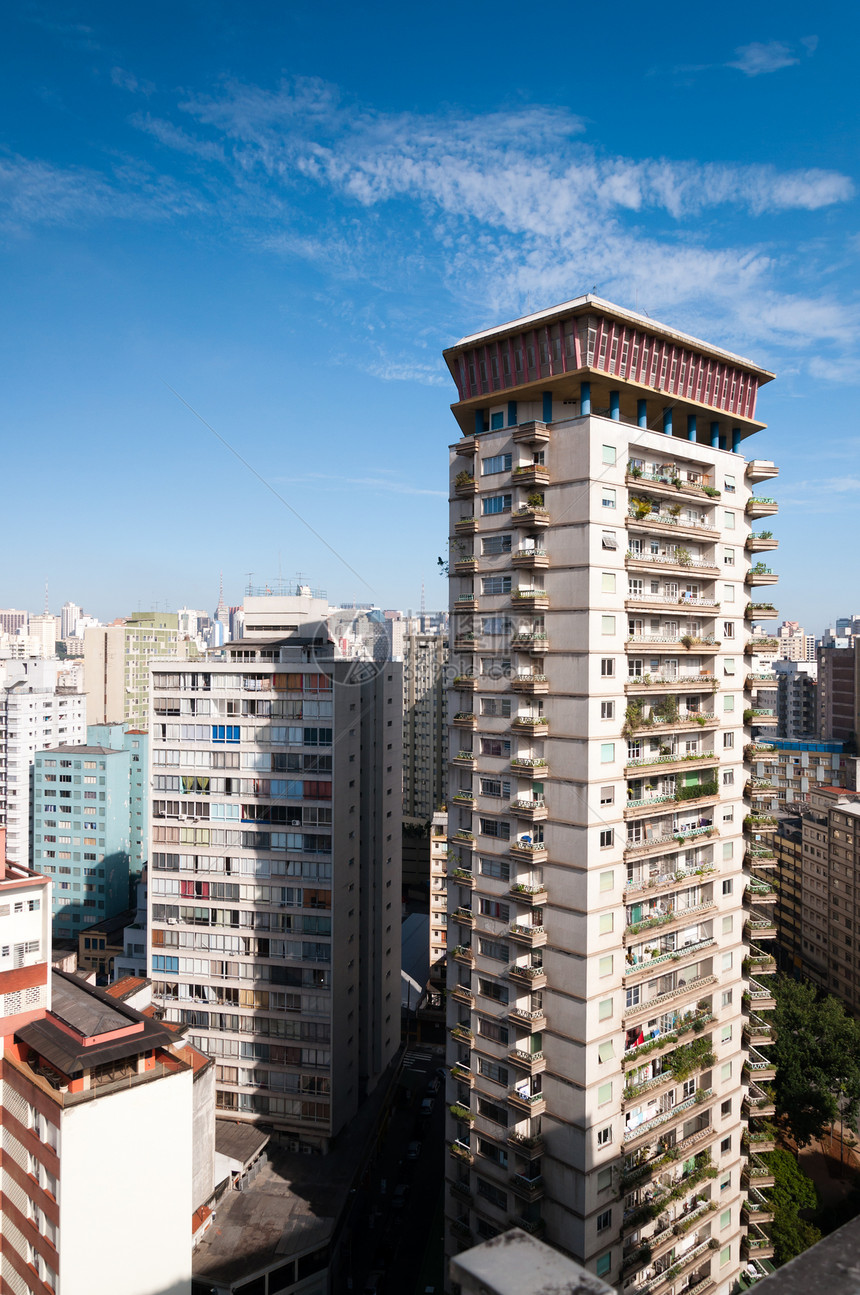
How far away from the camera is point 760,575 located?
33.8 metres

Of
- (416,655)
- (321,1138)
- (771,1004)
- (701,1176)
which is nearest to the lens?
(701,1176)

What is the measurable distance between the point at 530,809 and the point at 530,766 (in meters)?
1.55

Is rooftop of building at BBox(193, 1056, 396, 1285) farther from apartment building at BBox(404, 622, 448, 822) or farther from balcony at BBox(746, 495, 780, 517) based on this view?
apartment building at BBox(404, 622, 448, 822)

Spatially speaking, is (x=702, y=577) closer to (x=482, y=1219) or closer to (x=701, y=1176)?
(x=701, y=1176)

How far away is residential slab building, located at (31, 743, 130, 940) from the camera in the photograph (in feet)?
268

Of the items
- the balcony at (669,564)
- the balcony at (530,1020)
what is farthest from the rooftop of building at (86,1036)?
the balcony at (669,564)

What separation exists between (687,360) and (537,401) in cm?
684

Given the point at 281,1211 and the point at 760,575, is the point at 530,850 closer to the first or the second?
the point at 760,575

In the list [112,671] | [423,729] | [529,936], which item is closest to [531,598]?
[529,936]

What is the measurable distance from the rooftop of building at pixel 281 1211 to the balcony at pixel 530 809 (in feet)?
88.6

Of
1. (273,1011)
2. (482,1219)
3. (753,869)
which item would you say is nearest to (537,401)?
(753,869)

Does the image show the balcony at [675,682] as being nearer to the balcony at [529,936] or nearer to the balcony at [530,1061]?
the balcony at [529,936]

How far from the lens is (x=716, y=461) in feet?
106

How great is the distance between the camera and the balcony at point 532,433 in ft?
90.9
